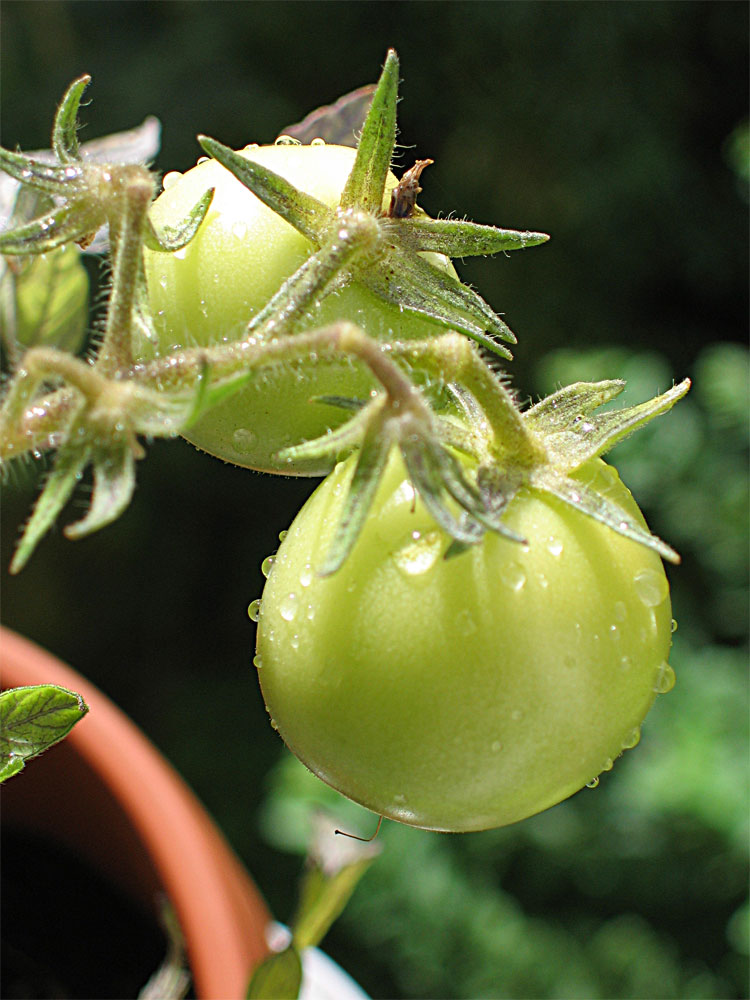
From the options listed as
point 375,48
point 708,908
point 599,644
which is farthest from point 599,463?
point 375,48

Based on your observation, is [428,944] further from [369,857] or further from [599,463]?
[599,463]

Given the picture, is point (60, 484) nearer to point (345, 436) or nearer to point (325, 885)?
point (345, 436)

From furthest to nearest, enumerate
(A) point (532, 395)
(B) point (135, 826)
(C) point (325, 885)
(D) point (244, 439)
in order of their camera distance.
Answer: (A) point (532, 395) → (B) point (135, 826) → (C) point (325, 885) → (D) point (244, 439)

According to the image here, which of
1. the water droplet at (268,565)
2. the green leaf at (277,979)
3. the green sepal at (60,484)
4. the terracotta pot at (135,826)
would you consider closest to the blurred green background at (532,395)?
the terracotta pot at (135,826)

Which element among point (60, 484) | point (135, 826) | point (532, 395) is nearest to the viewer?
point (60, 484)

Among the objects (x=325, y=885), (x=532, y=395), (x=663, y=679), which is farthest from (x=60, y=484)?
(x=532, y=395)

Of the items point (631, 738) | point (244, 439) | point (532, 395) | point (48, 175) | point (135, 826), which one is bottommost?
point (532, 395)

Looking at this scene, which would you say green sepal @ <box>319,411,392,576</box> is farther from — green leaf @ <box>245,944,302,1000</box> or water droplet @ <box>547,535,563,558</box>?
green leaf @ <box>245,944,302,1000</box>

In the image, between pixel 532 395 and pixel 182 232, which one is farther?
pixel 532 395
